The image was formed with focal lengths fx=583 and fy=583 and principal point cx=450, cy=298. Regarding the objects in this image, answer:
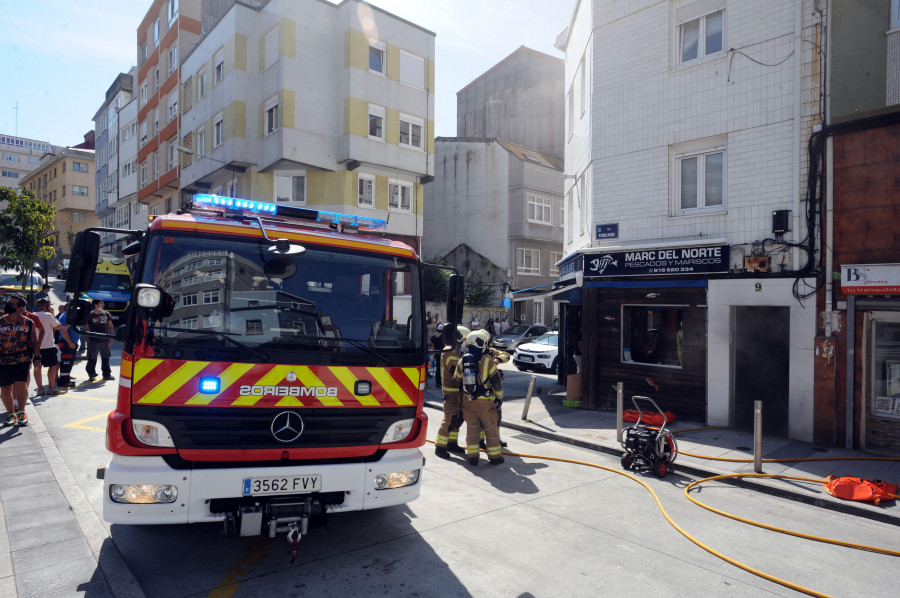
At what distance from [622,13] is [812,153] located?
506 cm

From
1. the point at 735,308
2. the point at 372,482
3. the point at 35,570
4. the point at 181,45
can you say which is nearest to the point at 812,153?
the point at 735,308

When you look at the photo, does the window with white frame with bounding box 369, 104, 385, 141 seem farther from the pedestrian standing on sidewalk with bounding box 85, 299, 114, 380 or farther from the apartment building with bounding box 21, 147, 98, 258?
the apartment building with bounding box 21, 147, 98, 258

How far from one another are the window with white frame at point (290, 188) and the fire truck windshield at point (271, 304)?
21.2 metres

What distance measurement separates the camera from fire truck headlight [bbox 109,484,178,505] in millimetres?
3891

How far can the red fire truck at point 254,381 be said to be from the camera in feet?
13.0

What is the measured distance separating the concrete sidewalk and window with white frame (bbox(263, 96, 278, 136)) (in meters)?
17.1

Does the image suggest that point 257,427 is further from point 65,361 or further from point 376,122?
point 376,122

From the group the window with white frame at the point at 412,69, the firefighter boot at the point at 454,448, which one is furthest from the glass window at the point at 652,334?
the window with white frame at the point at 412,69

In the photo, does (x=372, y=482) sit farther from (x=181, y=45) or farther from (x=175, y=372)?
(x=181, y=45)

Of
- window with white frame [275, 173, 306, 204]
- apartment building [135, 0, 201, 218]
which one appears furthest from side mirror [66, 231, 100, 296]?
apartment building [135, 0, 201, 218]

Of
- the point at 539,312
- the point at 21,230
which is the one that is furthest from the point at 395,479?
the point at 539,312

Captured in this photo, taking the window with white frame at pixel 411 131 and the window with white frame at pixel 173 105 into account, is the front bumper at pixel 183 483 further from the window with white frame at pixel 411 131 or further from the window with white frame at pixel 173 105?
the window with white frame at pixel 173 105

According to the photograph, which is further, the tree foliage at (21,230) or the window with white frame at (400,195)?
the window with white frame at (400,195)

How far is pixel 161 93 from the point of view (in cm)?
3362
